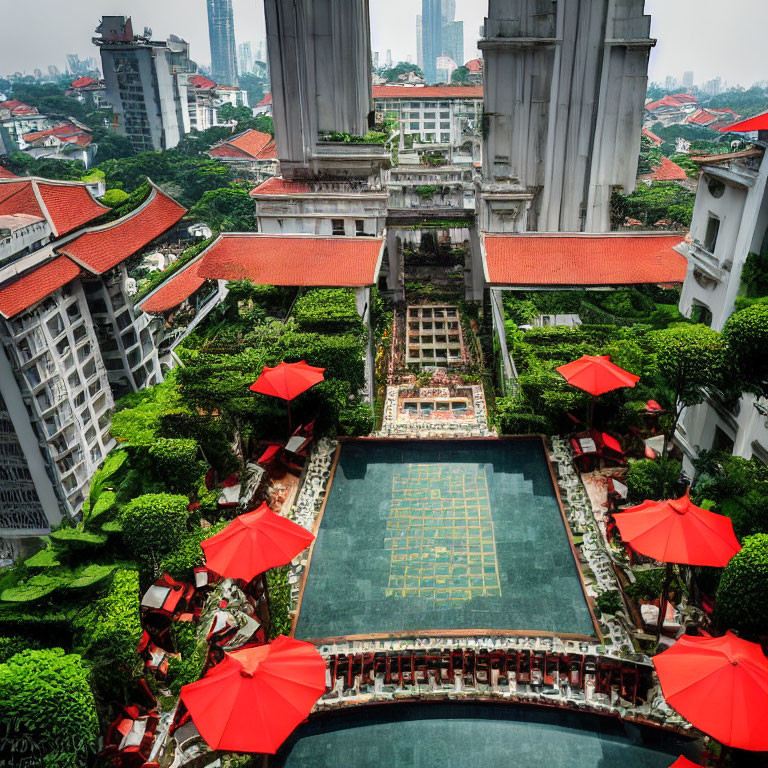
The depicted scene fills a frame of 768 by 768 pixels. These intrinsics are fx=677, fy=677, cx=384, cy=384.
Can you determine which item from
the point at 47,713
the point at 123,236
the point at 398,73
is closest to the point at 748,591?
the point at 47,713

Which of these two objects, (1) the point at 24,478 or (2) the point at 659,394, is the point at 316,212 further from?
(2) the point at 659,394

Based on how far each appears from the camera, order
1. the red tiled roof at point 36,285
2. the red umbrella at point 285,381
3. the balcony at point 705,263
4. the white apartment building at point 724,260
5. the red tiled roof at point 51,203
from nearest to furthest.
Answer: the white apartment building at point 724,260 < the red umbrella at point 285,381 < the balcony at point 705,263 < the red tiled roof at point 36,285 < the red tiled roof at point 51,203

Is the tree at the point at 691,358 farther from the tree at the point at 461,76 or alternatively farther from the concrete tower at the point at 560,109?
the tree at the point at 461,76

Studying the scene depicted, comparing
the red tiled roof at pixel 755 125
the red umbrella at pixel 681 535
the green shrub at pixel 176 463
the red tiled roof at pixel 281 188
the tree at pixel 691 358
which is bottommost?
the green shrub at pixel 176 463

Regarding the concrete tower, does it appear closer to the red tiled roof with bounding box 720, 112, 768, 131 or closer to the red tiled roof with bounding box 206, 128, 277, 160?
the red tiled roof with bounding box 720, 112, 768, 131

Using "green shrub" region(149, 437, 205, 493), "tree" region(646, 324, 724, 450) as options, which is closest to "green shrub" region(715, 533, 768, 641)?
"tree" region(646, 324, 724, 450)

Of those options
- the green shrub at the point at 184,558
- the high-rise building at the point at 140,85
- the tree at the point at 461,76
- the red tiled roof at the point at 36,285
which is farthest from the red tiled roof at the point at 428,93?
the green shrub at the point at 184,558
